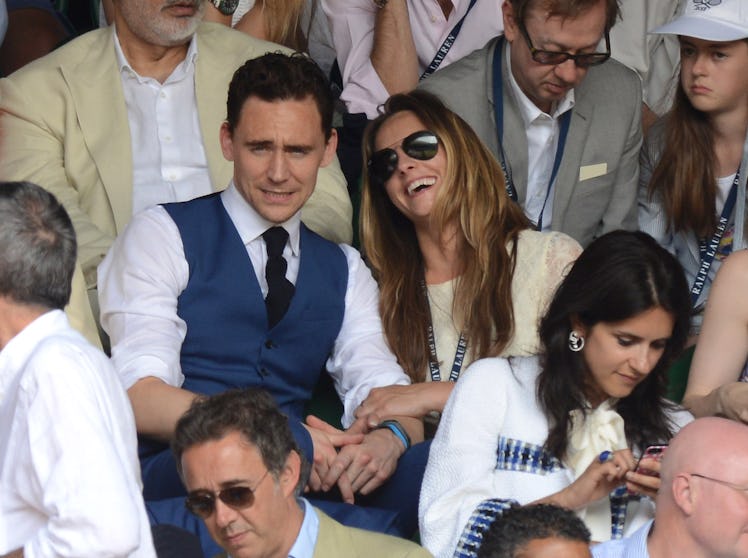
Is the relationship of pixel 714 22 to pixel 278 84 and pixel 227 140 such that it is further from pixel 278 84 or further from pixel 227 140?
pixel 227 140

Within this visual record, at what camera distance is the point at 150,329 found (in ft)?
13.2

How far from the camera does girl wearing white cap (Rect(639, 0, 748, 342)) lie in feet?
15.6

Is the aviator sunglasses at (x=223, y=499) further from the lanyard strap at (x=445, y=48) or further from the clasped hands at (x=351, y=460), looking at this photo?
the lanyard strap at (x=445, y=48)

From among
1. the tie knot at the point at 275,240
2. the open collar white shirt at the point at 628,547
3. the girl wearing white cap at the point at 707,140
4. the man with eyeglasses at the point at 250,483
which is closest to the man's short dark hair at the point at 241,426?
the man with eyeglasses at the point at 250,483

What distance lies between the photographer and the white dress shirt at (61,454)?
8.45ft

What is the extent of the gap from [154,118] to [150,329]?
1.08 meters

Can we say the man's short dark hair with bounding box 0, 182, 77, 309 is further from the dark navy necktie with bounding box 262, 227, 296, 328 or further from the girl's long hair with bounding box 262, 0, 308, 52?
the girl's long hair with bounding box 262, 0, 308, 52

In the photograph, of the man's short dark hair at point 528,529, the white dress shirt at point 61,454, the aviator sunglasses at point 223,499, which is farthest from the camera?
the aviator sunglasses at point 223,499

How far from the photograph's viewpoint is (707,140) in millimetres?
4828

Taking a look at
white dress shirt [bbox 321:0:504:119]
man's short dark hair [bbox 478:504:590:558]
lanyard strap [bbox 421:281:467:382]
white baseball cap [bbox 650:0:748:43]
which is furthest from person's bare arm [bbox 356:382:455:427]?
white dress shirt [bbox 321:0:504:119]

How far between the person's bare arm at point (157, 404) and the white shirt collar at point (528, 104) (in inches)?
62.3

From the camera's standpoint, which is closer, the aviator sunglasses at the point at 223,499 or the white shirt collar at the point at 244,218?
the aviator sunglasses at the point at 223,499

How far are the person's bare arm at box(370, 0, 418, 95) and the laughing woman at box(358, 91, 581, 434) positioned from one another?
42.0 inches

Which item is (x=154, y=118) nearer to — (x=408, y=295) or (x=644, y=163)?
(x=408, y=295)
